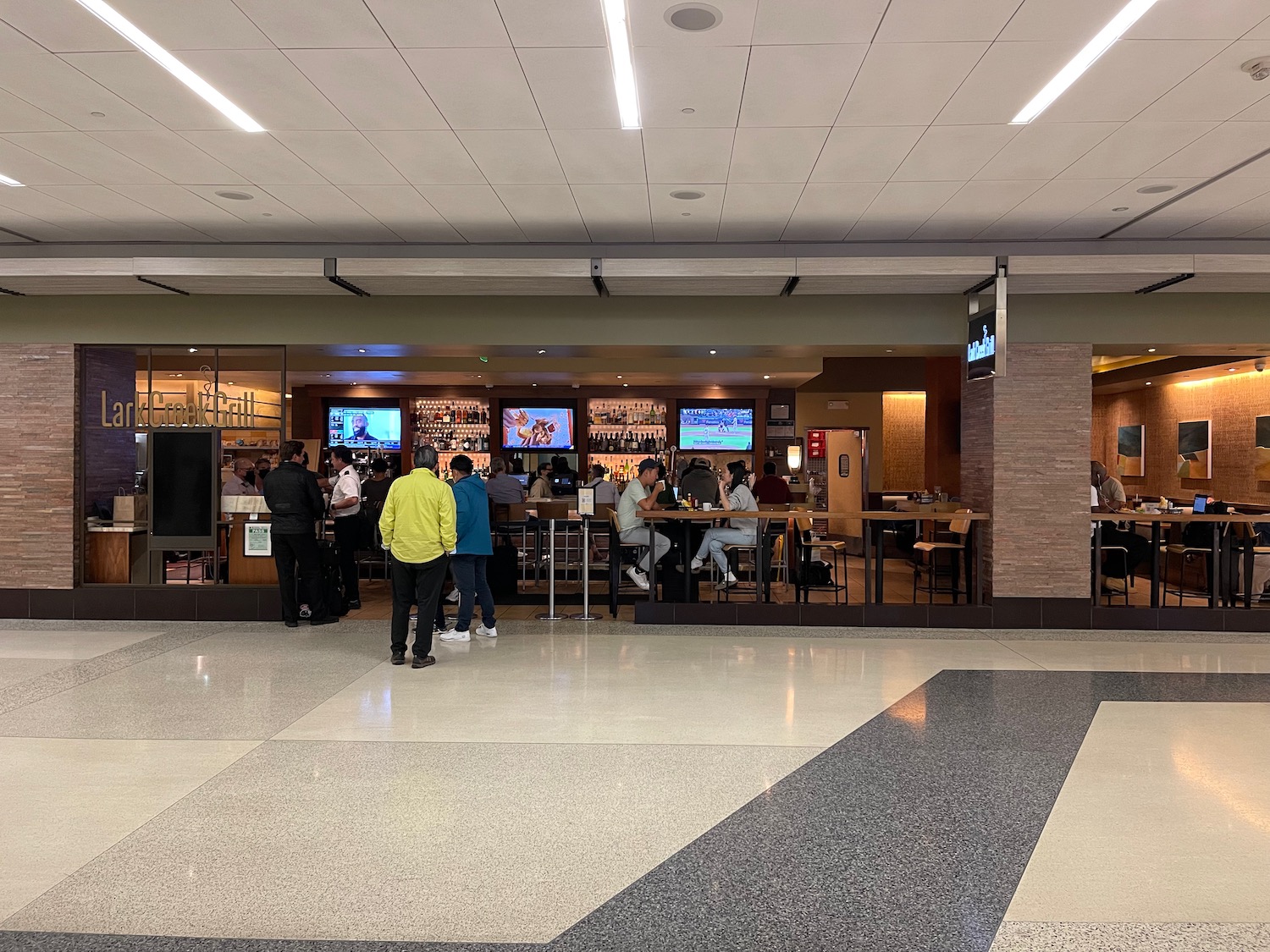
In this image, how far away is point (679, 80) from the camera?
4738 millimetres

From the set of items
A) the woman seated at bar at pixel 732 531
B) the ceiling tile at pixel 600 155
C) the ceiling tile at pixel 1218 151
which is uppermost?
the ceiling tile at pixel 600 155

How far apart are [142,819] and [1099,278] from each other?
25.8ft

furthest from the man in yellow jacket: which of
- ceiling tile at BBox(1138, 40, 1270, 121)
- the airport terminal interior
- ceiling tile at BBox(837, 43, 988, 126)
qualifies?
ceiling tile at BBox(1138, 40, 1270, 121)

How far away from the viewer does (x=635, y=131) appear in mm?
5457

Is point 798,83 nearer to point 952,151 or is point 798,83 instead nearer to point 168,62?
point 952,151

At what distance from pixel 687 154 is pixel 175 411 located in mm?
6187

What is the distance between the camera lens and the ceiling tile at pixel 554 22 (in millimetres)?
4012

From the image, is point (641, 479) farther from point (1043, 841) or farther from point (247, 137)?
point (1043, 841)

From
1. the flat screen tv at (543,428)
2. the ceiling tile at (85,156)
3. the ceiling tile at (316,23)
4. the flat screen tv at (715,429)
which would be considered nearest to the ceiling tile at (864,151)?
the ceiling tile at (316,23)

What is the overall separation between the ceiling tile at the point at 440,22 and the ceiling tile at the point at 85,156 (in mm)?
2551

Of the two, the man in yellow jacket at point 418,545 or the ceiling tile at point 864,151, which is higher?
the ceiling tile at point 864,151

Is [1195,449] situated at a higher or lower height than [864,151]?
lower

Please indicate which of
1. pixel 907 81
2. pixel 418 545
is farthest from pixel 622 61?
pixel 418 545

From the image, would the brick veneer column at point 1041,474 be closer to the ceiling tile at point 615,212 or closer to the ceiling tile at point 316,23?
the ceiling tile at point 615,212
